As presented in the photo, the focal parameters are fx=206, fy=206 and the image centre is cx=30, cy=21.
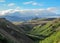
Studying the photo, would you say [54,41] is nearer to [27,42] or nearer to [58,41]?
[58,41]

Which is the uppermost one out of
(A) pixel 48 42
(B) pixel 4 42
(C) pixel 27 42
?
(B) pixel 4 42

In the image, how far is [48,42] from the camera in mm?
90750

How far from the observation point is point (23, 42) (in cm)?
10094

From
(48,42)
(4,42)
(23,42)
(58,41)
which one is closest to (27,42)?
(23,42)

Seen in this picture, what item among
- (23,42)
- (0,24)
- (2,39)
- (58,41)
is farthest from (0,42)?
(0,24)

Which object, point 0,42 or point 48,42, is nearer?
point 0,42

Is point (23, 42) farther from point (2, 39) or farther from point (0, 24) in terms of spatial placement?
point (2, 39)

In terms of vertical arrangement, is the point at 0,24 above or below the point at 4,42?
below

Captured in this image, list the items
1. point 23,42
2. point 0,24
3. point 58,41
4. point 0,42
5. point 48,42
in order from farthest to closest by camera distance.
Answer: point 0,24, point 23,42, point 48,42, point 58,41, point 0,42

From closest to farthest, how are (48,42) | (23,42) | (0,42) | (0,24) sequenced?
(0,42) → (48,42) → (23,42) → (0,24)

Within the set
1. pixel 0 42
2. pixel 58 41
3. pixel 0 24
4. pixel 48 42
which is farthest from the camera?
pixel 0 24

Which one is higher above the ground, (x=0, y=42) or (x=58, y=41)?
(x=0, y=42)

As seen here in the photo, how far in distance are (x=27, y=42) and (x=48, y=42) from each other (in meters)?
17.6

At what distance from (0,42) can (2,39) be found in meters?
1.80
